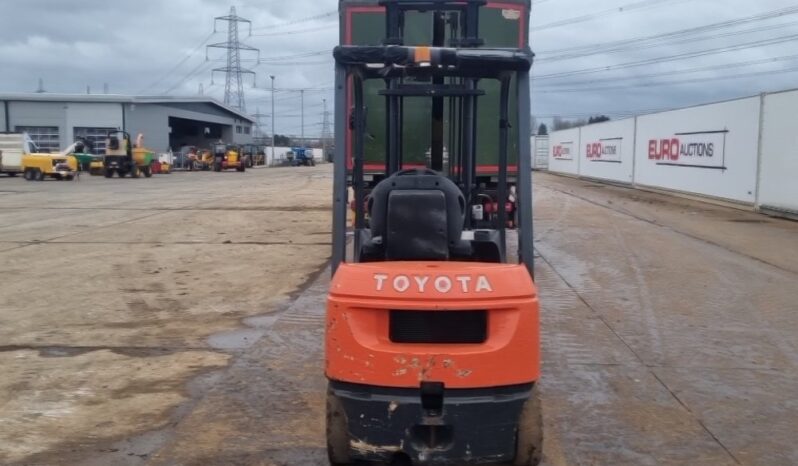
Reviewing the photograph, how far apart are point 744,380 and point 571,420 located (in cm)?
213

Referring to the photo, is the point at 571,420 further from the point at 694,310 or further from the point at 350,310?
the point at 694,310

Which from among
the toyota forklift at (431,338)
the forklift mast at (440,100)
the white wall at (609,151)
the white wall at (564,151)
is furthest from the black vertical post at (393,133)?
the white wall at (564,151)

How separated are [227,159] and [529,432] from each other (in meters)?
68.9

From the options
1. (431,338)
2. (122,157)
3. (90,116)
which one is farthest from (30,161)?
(431,338)

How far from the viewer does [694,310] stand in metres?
10.2

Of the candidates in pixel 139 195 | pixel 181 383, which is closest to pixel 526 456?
pixel 181 383

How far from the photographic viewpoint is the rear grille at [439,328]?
4438mm

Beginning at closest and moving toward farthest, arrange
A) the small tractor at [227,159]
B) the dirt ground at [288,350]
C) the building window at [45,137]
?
the dirt ground at [288,350] < the building window at [45,137] < the small tractor at [227,159]

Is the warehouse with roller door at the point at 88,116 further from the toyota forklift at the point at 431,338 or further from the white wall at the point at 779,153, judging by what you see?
the toyota forklift at the point at 431,338

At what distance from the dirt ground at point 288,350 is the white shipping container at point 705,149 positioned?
8.15m

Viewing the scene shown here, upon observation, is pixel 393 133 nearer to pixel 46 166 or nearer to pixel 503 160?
pixel 503 160

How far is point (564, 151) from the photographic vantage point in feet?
200

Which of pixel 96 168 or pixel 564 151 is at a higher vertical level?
pixel 564 151

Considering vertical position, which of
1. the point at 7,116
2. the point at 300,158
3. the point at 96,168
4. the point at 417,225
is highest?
the point at 7,116
